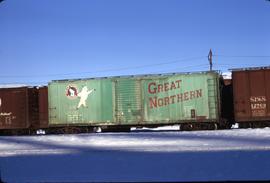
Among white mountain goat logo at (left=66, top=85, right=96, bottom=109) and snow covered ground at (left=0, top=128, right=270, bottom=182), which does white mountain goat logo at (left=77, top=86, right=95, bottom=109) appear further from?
snow covered ground at (left=0, top=128, right=270, bottom=182)

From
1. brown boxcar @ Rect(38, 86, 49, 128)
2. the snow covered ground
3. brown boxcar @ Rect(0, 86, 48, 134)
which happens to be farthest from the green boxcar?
the snow covered ground

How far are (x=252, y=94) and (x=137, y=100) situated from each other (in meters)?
6.11

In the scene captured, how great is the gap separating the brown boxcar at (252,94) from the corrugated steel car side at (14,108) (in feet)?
40.2

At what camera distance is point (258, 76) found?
2039cm

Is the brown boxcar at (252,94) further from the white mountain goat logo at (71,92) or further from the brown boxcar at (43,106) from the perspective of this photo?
the brown boxcar at (43,106)

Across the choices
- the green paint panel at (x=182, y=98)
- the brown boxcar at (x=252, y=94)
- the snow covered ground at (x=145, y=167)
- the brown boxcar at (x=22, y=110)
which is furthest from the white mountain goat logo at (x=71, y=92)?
the snow covered ground at (x=145, y=167)

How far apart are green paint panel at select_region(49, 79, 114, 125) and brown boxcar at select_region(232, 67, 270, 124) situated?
687 centimetres

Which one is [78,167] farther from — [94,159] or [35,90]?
[35,90]

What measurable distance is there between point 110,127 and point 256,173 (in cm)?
1601

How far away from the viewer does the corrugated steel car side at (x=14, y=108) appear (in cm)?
2372

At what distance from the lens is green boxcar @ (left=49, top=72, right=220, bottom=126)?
2112 centimetres

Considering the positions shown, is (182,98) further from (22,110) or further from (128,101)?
(22,110)

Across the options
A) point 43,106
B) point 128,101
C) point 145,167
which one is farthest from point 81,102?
point 145,167

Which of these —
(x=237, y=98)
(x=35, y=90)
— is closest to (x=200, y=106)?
(x=237, y=98)
